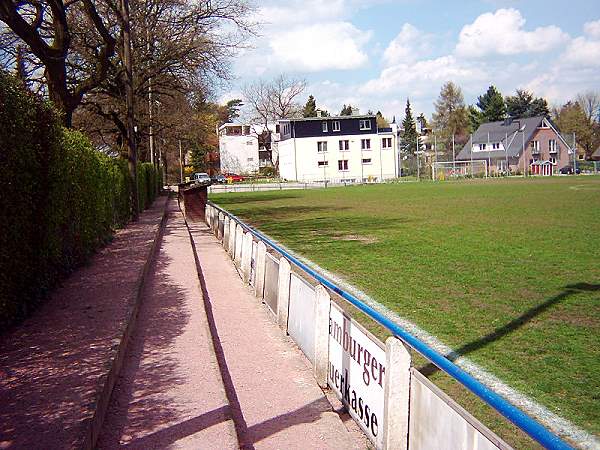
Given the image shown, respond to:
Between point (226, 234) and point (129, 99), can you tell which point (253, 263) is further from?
point (129, 99)

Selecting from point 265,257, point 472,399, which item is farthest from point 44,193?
point 472,399

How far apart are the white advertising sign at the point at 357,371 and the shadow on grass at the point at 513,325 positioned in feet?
3.54

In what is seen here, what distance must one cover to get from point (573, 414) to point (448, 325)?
9.31 feet

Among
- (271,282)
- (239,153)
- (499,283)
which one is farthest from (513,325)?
(239,153)

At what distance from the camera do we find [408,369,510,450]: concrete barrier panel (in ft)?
9.78

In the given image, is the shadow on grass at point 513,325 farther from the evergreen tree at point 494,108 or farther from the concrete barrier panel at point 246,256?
the evergreen tree at point 494,108

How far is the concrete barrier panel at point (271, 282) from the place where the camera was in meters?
8.80

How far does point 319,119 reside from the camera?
8194 centimetres

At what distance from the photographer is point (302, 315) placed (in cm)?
712

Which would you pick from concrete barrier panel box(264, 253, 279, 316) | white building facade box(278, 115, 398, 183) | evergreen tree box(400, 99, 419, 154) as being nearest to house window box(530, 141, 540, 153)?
white building facade box(278, 115, 398, 183)

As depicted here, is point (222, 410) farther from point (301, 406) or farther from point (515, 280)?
point (515, 280)

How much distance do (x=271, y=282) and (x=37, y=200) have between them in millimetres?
3325

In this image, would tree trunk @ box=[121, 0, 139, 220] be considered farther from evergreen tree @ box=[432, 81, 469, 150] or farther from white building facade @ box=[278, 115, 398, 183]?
evergreen tree @ box=[432, 81, 469, 150]

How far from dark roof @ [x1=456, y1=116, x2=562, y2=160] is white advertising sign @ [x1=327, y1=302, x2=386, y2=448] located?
303 ft
